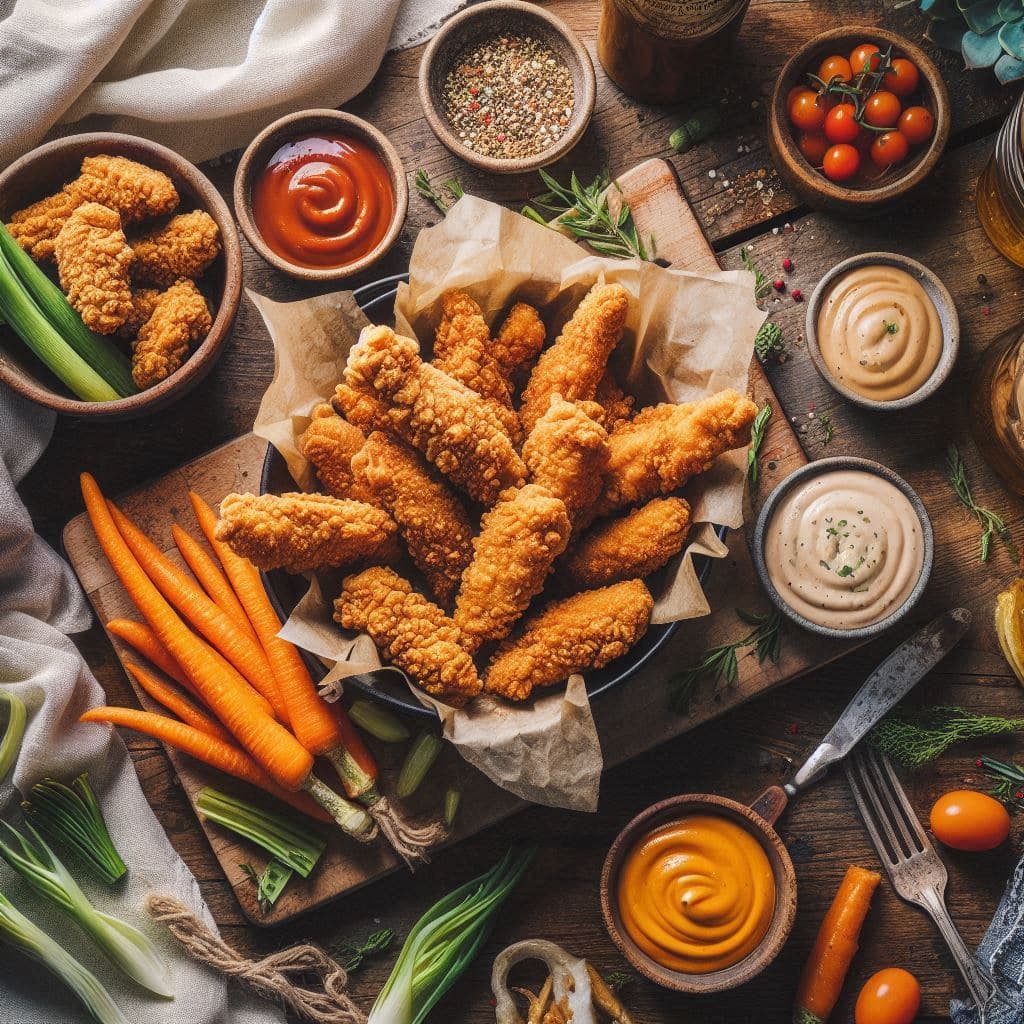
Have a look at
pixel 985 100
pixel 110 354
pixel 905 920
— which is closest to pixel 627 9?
pixel 985 100

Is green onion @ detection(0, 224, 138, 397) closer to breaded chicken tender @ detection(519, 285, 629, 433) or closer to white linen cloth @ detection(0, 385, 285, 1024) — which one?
white linen cloth @ detection(0, 385, 285, 1024)

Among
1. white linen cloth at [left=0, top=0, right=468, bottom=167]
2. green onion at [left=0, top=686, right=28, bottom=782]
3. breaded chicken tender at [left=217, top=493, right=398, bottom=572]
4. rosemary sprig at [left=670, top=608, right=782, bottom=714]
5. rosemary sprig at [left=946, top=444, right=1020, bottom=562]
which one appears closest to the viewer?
breaded chicken tender at [left=217, top=493, right=398, bottom=572]

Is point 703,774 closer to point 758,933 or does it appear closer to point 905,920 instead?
point 758,933

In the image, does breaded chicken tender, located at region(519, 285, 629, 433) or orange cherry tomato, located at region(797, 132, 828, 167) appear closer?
breaded chicken tender, located at region(519, 285, 629, 433)

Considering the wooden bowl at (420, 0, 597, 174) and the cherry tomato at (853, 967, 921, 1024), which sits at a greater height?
the wooden bowl at (420, 0, 597, 174)

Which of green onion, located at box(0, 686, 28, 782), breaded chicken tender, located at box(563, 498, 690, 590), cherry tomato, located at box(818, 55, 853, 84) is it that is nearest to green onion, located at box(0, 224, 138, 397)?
green onion, located at box(0, 686, 28, 782)

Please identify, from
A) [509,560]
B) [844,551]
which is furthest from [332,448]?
[844,551]

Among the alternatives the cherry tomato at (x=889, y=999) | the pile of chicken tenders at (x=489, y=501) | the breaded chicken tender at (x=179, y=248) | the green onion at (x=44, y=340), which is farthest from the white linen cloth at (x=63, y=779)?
the cherry tomato at (x=889, y=999)
